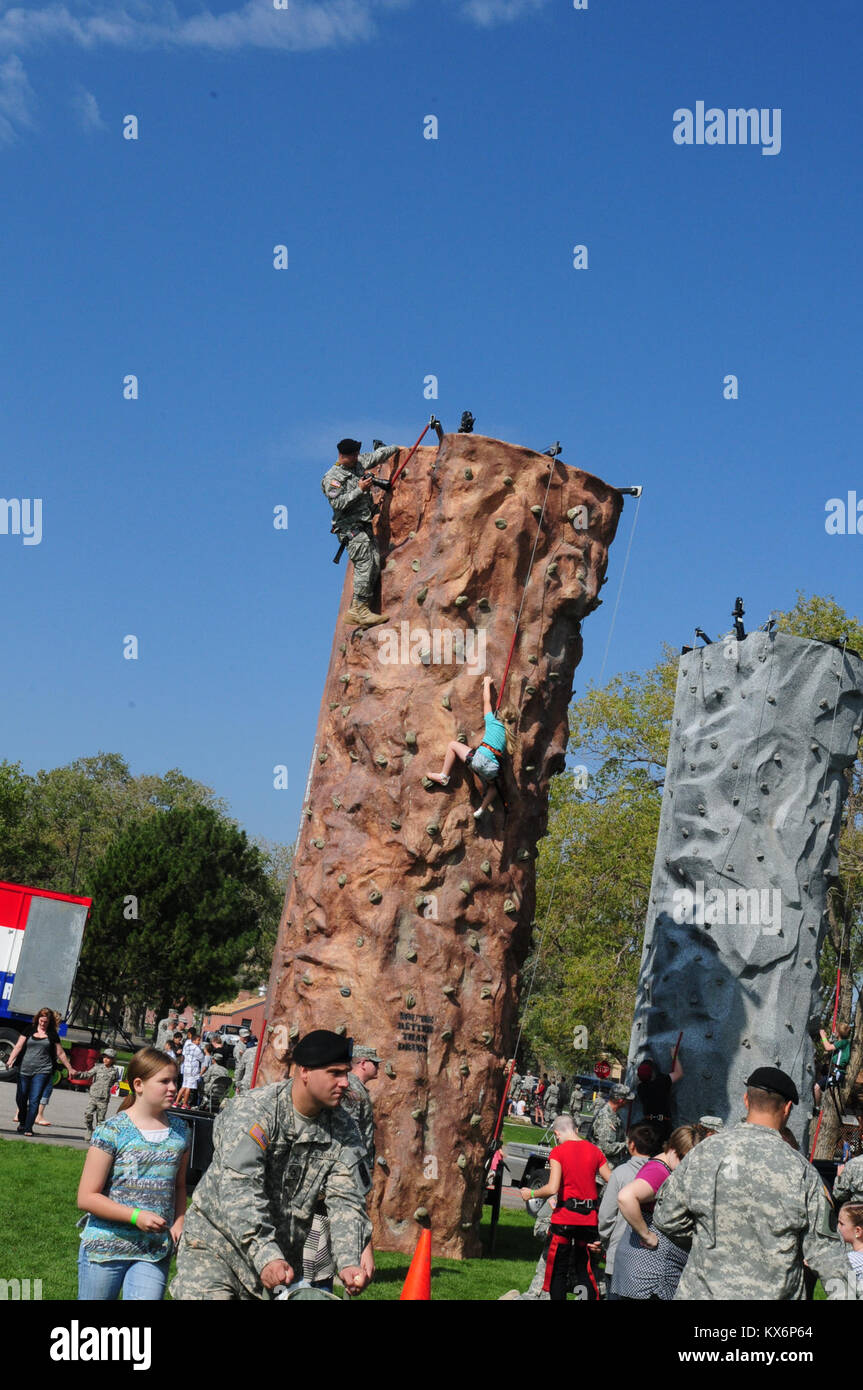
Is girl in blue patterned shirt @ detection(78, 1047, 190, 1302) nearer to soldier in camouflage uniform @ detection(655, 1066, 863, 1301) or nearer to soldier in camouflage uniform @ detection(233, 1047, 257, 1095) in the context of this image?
soldier in camouflage uniform @ detection(655, 1066, 863, 1301)

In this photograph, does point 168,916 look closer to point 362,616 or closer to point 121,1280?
point 362,616

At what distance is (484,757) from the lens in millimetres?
12773

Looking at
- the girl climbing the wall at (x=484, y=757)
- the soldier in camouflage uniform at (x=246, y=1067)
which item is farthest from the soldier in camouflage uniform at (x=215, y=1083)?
the girl climbing the wall at (x=484, y=757)

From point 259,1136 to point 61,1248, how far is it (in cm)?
659

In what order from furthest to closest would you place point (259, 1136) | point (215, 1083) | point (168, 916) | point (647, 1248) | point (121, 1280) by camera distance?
point (168, 916) → point (215, 1083) → point (647, 1248) → point (121, 1280) → point (259, 1136)

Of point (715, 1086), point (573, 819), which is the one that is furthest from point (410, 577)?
point (573, 819)

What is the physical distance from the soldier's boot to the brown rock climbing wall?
0.10 meters

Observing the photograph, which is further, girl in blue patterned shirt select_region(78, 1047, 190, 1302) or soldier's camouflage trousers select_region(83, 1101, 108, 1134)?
soldier's camouflage trousers select_region(83, 1101, 108, 1134)

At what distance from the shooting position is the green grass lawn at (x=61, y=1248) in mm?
9617

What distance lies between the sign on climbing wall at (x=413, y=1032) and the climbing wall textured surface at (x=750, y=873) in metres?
5.43

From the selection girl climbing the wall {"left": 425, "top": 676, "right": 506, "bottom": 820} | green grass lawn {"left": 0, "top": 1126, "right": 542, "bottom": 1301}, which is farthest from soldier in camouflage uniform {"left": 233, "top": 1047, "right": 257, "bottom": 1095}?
girl climbing the wall {"left": 425, "top": 676, "right": 506, "bottom": 820}

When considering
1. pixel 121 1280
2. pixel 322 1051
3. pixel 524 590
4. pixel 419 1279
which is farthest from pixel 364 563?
pixel 322 1051

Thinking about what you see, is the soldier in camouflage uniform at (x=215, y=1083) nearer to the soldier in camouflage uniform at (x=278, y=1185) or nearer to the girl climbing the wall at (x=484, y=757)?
the girl climbing the wall at (x=484, y=757)

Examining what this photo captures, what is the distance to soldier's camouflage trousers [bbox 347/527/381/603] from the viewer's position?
44.8ft
